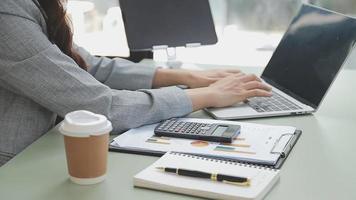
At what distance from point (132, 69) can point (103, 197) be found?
718 mm

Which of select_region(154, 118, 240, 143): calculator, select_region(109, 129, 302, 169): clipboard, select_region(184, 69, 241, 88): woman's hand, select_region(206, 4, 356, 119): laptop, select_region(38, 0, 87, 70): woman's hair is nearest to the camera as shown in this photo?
select_region(109, 129, 302, 169): clipboard

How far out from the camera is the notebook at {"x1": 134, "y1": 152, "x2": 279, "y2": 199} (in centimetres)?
86

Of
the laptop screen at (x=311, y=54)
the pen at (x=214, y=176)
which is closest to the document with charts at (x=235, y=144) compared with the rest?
the pen at (x=214, y=176)

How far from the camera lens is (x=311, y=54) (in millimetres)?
1426

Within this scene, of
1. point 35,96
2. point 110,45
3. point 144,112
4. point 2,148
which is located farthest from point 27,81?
point 110,45

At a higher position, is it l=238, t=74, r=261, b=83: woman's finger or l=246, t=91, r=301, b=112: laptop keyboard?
l=238, t=74, r=261, b=83: woman's finger

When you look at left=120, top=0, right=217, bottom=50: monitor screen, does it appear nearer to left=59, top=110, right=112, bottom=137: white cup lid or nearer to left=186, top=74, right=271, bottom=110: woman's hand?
left=186, top=74, right=271, bottom=110: woman's hand

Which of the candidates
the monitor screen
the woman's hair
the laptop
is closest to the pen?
the laptop

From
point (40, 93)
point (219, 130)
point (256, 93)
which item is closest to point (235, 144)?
point (219, 130)

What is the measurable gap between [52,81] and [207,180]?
1.32 ft

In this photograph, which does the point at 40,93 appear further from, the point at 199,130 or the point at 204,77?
the point at 204,77

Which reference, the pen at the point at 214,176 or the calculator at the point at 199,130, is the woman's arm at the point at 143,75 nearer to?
the calculator at the point at 199,130

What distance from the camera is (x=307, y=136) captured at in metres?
1.17

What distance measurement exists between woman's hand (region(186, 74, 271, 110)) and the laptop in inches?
1.0
